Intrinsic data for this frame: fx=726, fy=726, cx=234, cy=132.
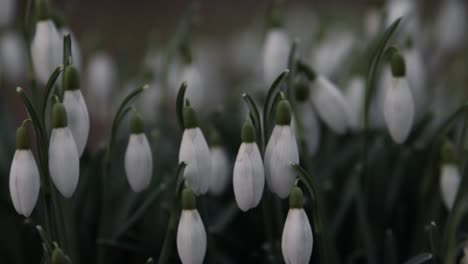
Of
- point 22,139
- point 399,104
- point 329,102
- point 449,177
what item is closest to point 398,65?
point 399,104

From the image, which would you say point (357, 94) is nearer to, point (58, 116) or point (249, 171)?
point (249, 171)

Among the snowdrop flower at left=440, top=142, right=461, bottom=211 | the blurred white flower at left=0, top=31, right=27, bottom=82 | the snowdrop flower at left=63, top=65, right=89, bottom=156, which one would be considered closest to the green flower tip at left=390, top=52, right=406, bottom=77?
the snowdrop flower at left=440, top=142, right=461, bottom=211

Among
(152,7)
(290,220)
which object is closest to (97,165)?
(290,220)

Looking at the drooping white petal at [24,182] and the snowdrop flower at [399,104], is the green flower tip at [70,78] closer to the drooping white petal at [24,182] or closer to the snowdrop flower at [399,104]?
the drooping white petal at [24,182]

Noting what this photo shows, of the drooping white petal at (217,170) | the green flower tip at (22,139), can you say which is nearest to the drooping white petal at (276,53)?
the drooping white petal at (217,170)

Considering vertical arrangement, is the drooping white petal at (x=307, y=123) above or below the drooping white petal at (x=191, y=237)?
above

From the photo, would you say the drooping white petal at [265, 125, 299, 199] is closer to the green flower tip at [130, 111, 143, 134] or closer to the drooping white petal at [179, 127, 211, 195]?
the drooping white petal at [179, 127, 211, 195]
